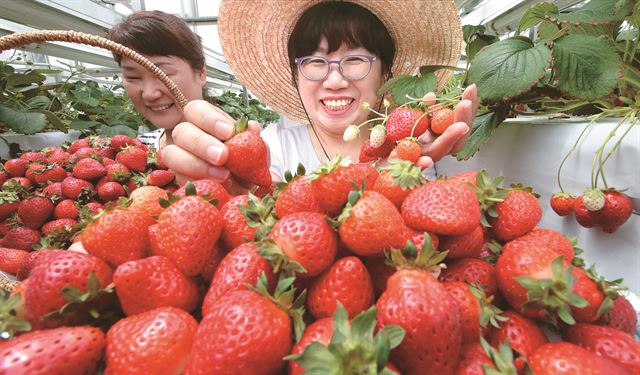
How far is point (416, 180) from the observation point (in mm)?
519

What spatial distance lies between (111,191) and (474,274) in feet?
4.07

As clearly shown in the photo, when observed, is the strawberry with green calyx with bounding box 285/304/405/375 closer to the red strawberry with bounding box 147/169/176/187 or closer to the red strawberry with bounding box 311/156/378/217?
the red strawberry with bounding box 311/156/378/217

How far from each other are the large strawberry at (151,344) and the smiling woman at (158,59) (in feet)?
5.07

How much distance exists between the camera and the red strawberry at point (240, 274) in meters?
0.43

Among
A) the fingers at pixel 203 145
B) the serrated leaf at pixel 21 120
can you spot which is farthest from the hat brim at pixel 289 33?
the serrated leaf at pixel 21 120

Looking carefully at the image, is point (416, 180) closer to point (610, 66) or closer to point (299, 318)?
point (299, 318)

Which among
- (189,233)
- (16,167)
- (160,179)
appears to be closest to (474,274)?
(189,233)

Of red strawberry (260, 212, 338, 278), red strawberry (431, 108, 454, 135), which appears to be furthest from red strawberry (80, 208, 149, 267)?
red strawberry (431, 108, 454, 135)

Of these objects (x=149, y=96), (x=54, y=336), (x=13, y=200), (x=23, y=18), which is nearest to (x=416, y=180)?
(x=54, y=336)

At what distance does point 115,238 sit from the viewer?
1.63ft

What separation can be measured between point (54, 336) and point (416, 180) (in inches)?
18.5

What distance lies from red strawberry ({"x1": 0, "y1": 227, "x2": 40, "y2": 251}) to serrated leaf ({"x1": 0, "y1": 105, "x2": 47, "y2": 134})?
0.77m

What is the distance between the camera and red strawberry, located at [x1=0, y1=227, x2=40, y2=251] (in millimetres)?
1195

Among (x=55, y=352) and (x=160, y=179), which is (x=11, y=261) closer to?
(x=160, y=179)
